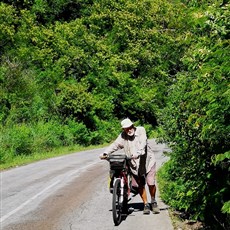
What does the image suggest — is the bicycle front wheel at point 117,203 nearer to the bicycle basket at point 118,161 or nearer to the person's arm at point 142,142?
the bicycle basket at point 118,161

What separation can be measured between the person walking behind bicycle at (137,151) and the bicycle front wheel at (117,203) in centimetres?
65

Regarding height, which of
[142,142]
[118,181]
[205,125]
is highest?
[205,125]

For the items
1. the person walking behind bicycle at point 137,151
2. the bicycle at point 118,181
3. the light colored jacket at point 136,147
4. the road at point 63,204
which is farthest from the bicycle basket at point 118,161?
the road at point 63,204

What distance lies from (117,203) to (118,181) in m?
0.44

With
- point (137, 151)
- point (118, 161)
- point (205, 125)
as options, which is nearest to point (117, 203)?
point (118, 161)

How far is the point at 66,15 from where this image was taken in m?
57.2

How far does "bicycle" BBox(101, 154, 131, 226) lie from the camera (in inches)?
376

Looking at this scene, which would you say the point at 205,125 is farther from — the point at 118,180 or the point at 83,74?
the point at 83,74

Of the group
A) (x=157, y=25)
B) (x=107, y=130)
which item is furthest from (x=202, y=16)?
(x=157, y=25)

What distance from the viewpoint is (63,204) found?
1235cm

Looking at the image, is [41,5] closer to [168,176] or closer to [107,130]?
[107,130]

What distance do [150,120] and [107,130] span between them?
11245 mm

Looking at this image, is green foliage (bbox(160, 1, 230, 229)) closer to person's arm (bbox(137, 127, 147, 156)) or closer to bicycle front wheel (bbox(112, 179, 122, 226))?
person's arm (bbox(137, 127, 147, 156))

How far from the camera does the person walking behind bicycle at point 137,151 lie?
397 inches
